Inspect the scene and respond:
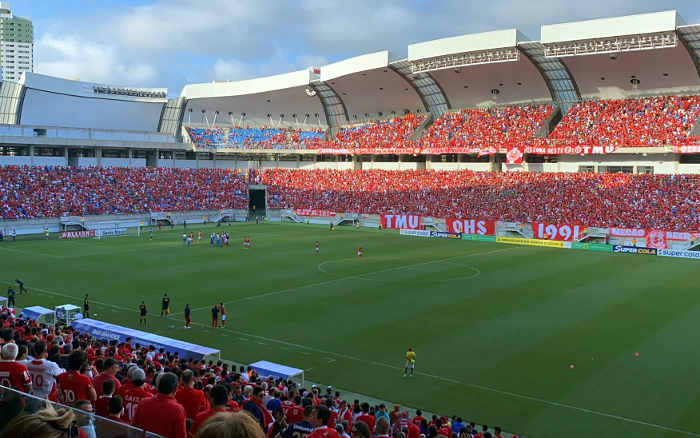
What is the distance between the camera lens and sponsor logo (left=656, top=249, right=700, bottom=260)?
152 ft

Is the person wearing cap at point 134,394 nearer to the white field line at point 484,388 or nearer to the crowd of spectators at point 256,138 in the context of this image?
the white field line at point 484,388

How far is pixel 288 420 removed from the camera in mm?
10664

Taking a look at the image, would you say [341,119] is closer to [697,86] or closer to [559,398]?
[697,86]

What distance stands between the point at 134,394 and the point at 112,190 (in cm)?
6683

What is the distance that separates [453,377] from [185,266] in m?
25.4

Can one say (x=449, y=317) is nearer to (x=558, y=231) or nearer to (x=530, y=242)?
(x=530, y=242)

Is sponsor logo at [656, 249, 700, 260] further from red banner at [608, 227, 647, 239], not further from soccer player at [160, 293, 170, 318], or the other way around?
soccer player at [160, 293, 170, 318]

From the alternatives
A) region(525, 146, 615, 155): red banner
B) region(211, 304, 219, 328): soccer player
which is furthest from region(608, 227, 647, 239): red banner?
region(211, 304, 219, 328): soccer player

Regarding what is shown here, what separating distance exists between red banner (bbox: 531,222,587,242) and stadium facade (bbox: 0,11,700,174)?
37.9ft

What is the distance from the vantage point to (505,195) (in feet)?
210

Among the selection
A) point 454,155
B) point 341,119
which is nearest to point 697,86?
point 454,155

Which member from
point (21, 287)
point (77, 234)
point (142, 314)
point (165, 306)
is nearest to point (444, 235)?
point (77, 234)

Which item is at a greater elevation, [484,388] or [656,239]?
[656,239]

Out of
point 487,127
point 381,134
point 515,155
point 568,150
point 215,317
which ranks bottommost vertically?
point 215,317
